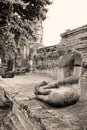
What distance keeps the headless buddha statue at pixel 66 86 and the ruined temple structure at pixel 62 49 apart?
3.43 metres

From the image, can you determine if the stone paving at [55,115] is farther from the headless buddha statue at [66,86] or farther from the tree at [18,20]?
the tree at [18,20]

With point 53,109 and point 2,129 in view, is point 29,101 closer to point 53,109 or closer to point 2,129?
point 53,109

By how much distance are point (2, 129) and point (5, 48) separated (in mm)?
6084

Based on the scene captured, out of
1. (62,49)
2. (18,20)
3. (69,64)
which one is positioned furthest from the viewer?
(18,20)

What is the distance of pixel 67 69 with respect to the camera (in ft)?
13.5

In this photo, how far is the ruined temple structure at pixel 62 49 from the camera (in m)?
8.32

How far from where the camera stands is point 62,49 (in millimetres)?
9625

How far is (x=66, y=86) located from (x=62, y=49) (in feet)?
19.6

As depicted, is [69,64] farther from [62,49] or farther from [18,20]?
[18,20]

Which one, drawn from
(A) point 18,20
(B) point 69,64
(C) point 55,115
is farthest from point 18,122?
(A) point 18,20

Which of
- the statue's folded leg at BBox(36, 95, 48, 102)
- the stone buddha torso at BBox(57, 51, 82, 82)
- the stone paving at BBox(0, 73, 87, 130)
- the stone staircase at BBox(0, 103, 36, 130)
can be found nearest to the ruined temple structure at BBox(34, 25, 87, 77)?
the stone buddha torso at BBox(57, 51, 82, 82)

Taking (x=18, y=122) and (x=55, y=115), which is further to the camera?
(x=18, y=122)

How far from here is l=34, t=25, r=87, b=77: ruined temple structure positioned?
27.3 ft

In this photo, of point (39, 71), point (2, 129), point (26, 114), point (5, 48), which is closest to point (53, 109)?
point (26, 114)
